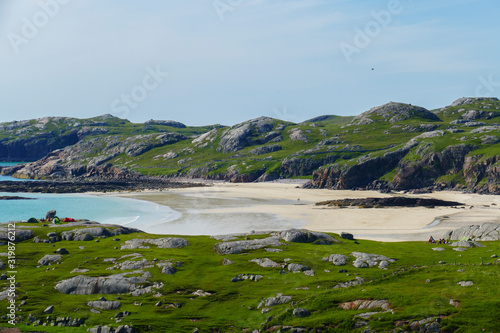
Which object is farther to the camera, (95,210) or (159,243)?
(95,210)

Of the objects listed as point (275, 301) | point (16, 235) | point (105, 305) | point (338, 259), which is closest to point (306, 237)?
point (338, 259)

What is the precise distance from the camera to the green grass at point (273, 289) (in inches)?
1106

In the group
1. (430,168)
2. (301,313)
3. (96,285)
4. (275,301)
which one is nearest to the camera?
(301,313)

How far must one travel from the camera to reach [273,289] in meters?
37.3

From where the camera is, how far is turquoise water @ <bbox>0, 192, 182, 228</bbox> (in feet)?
322

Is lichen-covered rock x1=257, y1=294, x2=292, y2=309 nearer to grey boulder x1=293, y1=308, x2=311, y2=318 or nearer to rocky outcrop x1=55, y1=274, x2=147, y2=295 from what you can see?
grey boulder x1=293, y1=308, x2=311, y2=318

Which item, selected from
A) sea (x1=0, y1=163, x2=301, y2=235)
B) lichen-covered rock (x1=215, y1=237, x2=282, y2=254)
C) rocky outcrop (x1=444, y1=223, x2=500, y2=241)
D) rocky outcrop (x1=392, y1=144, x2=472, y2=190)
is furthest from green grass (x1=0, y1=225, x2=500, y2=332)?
rocky outcrop (x1=392, y1=144, x2=472, y2=190)

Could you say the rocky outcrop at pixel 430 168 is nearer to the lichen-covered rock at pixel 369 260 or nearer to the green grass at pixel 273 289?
the green grass at pixel 273 289

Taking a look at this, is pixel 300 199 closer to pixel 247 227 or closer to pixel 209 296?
pixel 247 227

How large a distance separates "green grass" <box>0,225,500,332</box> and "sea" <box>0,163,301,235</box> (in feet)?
104

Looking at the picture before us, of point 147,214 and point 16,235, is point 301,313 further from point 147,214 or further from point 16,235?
point 147,214

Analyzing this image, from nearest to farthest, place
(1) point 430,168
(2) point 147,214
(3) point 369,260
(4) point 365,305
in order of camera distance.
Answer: (4) point 365,305, (3) point 369,260, (2) point 147,214, (1) point 430,168

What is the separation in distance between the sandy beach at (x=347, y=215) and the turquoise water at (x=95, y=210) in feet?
23.9

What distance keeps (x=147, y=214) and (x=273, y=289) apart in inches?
2960
